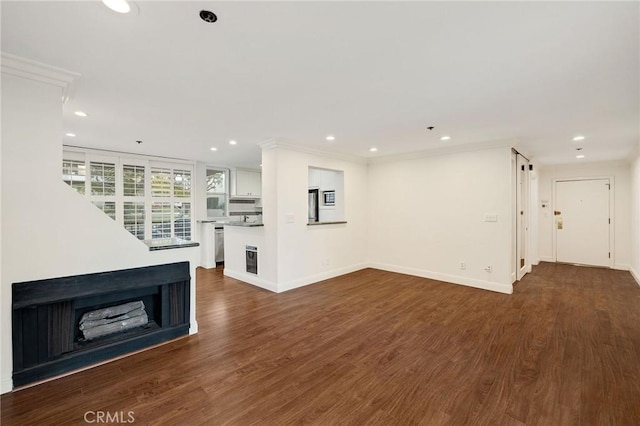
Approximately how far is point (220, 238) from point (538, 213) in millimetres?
7724

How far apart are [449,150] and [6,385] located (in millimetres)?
5769

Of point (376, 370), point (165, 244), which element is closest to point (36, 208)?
point (165, 244)

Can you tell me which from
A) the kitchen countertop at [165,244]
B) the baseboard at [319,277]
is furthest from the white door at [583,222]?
the kitchen countertop at [165,244]

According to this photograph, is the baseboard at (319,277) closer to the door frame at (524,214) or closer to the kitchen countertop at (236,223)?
the kitchen countertop at (236,223)

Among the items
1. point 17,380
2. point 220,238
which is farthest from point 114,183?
point 17,380

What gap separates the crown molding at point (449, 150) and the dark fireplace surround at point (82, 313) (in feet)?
13.9

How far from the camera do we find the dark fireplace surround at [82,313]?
205 centimetres

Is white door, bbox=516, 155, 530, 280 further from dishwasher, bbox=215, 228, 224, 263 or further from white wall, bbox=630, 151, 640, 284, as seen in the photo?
dishwasher, bbox=215, 228, 224, 263

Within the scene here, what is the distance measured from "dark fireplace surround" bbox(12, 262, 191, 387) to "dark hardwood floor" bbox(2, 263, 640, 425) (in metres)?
0.13

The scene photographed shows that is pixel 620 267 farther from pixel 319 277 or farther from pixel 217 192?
pixel 217 192

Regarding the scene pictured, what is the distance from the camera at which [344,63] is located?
2.00 metres

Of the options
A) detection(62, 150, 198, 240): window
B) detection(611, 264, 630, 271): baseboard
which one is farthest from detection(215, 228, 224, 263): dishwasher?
detection(611, 264, 630, 271): baseboard

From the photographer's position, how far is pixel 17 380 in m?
2.01

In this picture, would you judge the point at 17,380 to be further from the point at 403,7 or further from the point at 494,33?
the point at 494,33
